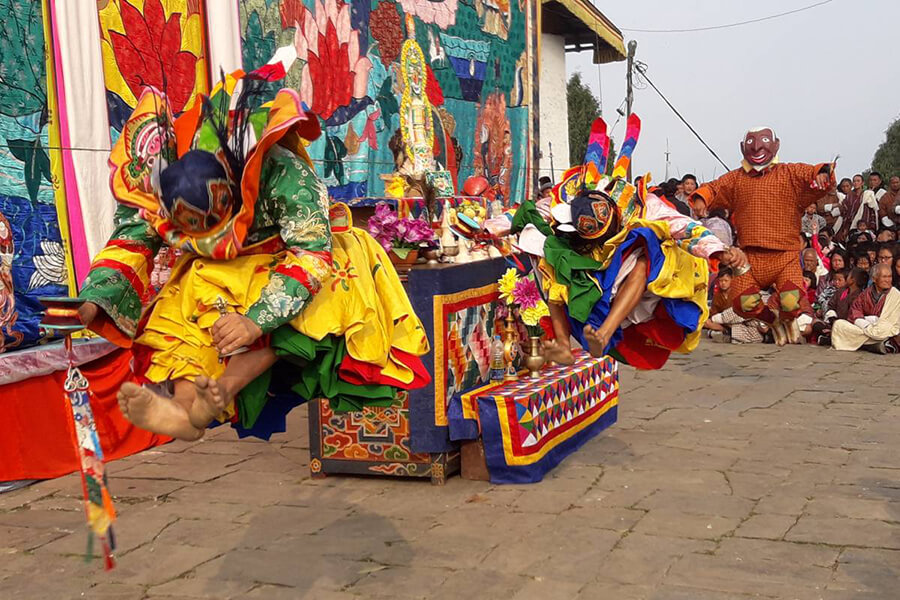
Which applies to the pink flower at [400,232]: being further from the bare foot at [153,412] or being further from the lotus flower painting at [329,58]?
the bare foot at [153,412]

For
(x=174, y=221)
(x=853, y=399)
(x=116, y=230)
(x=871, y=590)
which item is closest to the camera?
(x=174, y=221)

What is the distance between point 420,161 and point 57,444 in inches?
154

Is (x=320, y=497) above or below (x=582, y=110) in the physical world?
below

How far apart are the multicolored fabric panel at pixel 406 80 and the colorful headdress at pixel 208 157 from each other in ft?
Result: 15.7

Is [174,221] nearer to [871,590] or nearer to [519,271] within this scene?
[871,590]

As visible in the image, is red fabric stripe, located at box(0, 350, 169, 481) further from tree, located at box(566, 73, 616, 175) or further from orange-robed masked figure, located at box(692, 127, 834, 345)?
tree, located at box(566, 73, 616, 175)

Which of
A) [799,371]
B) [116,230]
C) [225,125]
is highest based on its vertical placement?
[225,125]

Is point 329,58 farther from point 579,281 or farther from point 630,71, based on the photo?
point 630,71

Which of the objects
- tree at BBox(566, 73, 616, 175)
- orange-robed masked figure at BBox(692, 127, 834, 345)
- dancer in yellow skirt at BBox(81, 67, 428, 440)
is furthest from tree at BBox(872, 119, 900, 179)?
dancer in yellow skirt at BBox(81, 67, 428, 440)

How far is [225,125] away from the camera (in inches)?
122

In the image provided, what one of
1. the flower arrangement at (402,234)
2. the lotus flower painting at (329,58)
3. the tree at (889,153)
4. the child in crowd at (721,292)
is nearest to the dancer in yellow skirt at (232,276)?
the flower arrangement at (402,234)

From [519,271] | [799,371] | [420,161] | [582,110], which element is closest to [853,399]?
[799,371]

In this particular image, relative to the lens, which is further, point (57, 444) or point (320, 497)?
point (57, 444)

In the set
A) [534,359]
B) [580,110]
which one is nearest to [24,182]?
[534,359]
